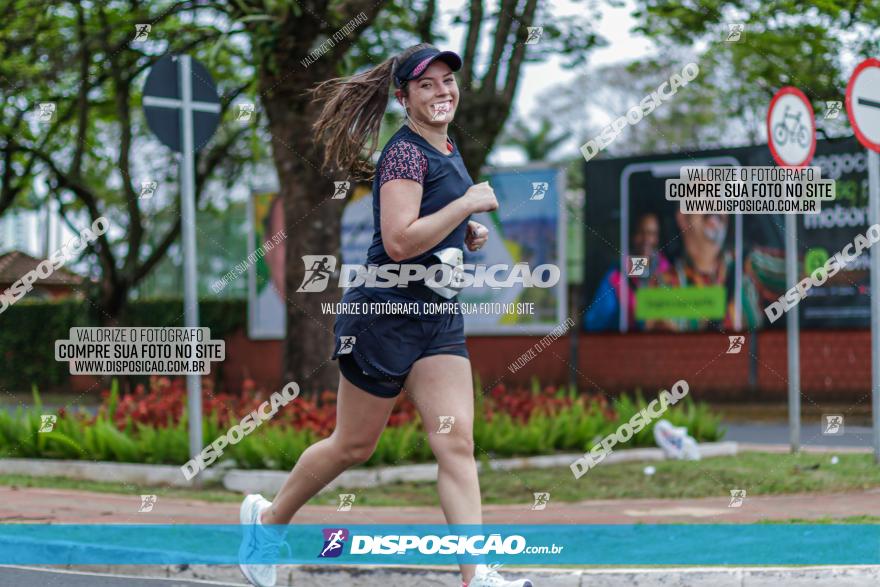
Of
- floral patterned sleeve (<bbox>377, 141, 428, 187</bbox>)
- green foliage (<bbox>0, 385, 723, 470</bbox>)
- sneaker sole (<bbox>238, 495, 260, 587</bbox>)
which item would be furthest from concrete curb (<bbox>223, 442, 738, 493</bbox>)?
floral patterned sleeve (<bbox>377, 141, 428, 187</bbox>)

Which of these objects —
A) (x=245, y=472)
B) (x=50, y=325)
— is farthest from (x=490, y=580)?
(x=50, y=325)

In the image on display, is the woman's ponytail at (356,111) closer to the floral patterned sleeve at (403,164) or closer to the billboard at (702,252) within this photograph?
the floral patterned sleeve at (403,164)

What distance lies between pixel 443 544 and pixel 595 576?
3.32 ft

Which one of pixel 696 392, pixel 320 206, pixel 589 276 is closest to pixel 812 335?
pixel 696 392

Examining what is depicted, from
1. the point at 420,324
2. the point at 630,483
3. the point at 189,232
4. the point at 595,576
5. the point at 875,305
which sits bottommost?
the point at 630,483

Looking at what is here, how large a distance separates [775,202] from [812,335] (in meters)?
7.85

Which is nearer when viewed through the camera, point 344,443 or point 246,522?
point 344,443

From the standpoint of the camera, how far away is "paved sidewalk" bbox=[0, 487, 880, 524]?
6.66 meters

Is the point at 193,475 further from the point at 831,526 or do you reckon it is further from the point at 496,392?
the point at 831,526

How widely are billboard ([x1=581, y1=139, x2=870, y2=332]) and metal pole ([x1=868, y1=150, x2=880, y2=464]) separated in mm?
7720

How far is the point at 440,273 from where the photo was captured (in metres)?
4.22

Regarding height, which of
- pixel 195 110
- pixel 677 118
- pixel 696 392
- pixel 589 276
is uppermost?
pixel 677 118

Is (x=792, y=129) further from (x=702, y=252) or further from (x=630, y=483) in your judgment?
(x=702, y=252)

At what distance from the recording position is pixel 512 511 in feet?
23.6
